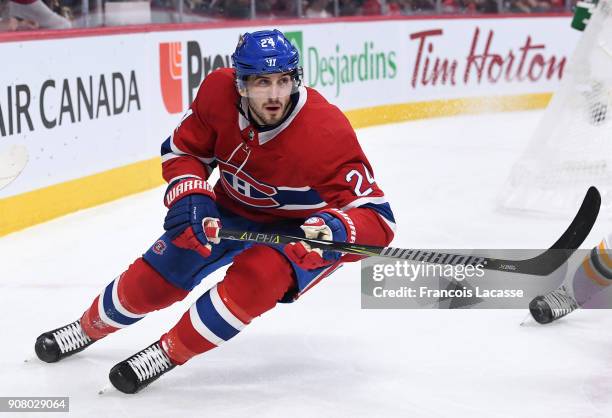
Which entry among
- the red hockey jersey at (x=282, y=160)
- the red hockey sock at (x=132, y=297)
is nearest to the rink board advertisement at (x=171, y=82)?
the red hockey sock at (x=132, y=297)

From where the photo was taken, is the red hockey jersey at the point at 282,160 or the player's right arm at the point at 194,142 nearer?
the red hockey jersey at the point at 282,160

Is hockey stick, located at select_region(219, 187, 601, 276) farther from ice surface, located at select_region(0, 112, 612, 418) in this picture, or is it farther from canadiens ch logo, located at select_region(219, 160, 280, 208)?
ice surface, located at select_region(0, 112, 612, 418)

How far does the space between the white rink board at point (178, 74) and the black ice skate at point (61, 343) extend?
72.5 inches

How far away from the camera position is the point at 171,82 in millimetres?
6242

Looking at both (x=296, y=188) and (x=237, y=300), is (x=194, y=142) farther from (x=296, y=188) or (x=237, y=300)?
(x=237, y=300)

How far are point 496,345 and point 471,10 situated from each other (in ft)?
23.5

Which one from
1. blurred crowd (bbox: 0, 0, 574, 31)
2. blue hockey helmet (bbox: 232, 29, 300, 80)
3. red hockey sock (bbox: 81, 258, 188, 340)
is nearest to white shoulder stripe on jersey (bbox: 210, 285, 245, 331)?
red hockey sock (bbox: 81, 258, 188, 340)

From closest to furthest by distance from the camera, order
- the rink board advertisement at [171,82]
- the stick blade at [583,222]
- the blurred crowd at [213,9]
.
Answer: the stick blade at [583,222], the rink board advertisement at [171,82], the blurred crowd at [213,9]

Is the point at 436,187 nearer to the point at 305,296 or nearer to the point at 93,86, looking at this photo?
the point at 93,86

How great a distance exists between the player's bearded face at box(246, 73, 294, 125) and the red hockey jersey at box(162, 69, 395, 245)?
5 centimetres

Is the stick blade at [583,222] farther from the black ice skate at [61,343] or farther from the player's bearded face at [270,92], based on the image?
the black ice skate at [61,343]

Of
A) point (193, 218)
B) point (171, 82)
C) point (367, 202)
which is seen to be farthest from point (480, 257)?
point (171, 82)

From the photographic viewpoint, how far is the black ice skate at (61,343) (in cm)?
294

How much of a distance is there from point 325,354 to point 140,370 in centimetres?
62
